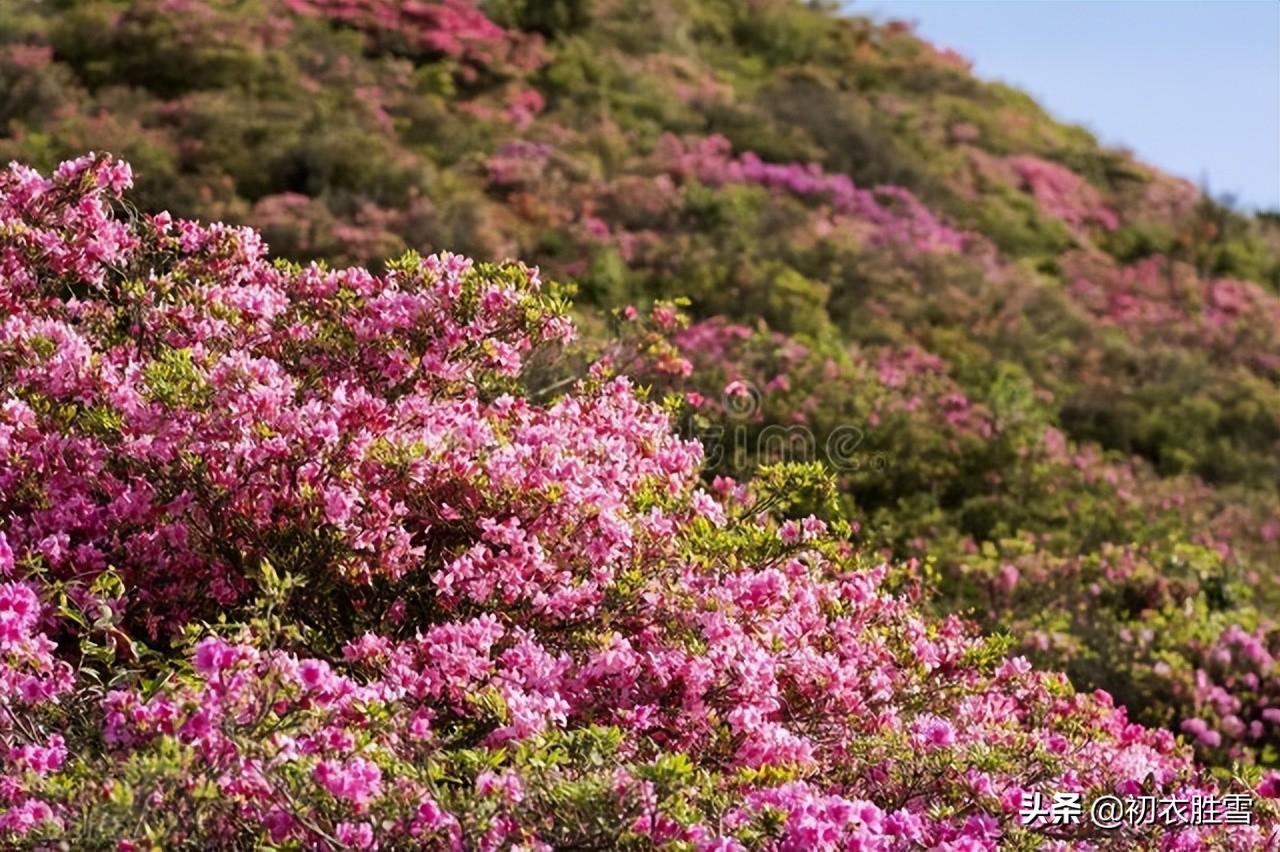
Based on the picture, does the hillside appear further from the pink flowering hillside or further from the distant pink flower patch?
the distant pink flower patch

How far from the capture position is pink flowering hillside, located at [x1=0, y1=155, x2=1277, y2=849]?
12.7 feet

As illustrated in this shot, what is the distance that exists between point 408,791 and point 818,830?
88 centimetres

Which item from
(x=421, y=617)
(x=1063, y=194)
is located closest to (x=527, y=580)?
(x=421, y=617)

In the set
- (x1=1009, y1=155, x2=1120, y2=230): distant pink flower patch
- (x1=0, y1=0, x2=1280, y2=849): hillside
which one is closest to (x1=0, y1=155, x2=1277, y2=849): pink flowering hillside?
(x1=0, y1=0, x2=1280, y2=849): hillside

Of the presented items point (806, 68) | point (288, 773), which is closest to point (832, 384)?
point (288, 773)

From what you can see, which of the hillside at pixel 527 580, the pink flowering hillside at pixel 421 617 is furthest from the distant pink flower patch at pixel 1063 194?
the pink flowering hillside at pixel 421 617

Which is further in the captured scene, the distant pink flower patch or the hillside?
the distant pink flower patch

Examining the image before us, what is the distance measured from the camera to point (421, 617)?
5.07 m

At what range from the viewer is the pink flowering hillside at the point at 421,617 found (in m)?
3.86

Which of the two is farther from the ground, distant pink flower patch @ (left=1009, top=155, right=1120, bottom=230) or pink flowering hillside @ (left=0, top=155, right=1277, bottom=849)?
pink flowering hillside @ (left=0, top=155, right=1277, bottom=849)

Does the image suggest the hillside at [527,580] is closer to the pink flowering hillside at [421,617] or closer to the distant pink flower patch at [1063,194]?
the pink flowering hillside at [421,617]

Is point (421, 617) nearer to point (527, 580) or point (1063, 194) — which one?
point (527, 580)

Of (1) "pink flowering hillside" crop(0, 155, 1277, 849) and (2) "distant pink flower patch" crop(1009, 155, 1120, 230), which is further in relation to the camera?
(2) "distant pink flower patch" crop(1009, 155, 1120, 230)

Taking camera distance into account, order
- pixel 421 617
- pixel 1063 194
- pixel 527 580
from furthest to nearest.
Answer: pixel 1063 194 → pixel 421 617 → pixel 527 580
